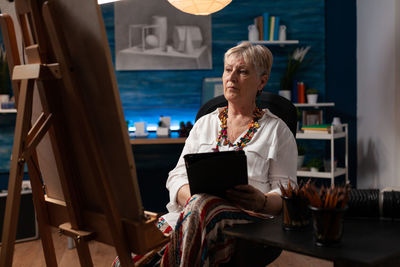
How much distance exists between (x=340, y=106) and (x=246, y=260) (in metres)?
3.35

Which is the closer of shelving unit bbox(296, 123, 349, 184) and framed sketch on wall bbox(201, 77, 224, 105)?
shelving unit bbox(296, 123, 349, 184)

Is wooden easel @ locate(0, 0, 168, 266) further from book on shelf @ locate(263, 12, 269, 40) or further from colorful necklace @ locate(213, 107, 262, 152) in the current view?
book on shelf @ locate(263, 12, 269, 40)

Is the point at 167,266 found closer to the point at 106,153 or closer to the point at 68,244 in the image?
the point at 106,153

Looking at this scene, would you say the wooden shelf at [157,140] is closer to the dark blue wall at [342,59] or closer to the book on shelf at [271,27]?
the book on shelf at [271,27]

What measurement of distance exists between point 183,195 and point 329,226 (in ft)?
2.80

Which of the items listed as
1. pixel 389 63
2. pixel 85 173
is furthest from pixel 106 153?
pixel 389 63

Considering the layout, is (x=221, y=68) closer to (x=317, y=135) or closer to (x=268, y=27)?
(x=268, y=27)

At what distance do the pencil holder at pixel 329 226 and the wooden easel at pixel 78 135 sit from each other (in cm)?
50

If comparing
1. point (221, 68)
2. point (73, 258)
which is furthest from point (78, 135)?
point (221, 68)

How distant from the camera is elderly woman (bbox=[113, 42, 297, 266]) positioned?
1387 mm

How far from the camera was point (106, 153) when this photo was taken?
128 cm

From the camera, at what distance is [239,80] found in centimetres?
194

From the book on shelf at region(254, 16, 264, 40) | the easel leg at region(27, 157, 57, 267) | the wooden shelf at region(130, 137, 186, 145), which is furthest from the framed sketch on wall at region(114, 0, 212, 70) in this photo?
the easel leg at region(27, 157, 57, 267)

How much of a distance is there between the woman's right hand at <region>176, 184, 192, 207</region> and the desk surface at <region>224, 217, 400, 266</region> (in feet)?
1.82
